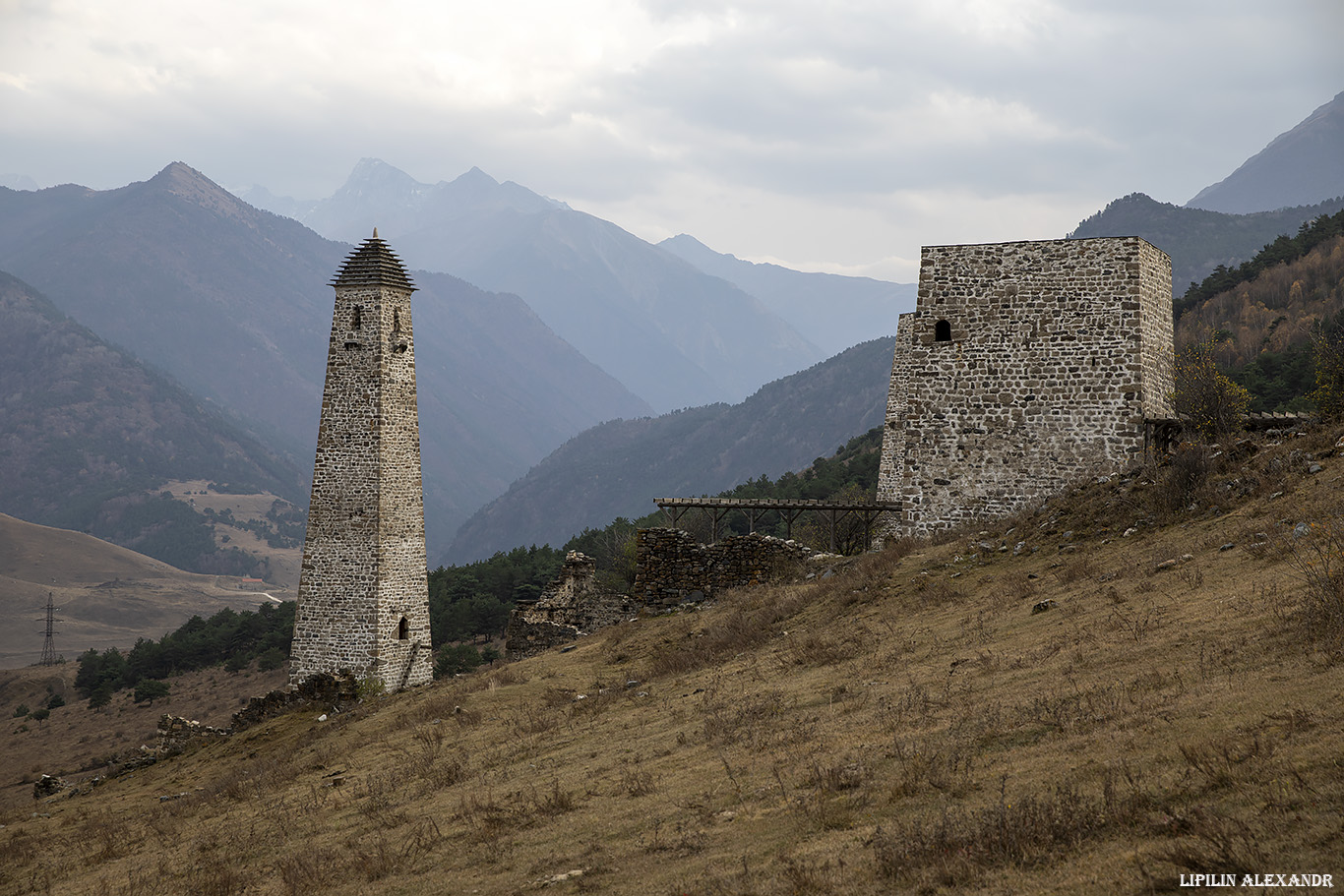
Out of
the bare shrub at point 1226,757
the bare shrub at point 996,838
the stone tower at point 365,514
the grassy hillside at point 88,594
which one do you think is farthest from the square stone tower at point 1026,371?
the grassy hillside at point 88,594

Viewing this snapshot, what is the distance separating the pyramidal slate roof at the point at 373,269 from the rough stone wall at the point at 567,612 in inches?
408

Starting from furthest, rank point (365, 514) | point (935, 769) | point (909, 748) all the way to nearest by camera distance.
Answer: point (365, 514) → point (909, 748) → point (935, 769)

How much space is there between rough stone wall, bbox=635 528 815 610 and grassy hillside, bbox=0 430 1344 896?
171 inches

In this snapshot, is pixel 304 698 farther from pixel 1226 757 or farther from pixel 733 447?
pixel 733 447

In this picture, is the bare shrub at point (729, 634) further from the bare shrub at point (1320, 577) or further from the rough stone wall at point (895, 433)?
the rough stone wall at point (895, 433)

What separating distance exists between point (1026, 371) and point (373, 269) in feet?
68.1

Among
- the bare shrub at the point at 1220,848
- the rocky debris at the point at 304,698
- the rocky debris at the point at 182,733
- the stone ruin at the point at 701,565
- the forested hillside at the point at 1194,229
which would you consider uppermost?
the forested hillside at the point at 1194,229

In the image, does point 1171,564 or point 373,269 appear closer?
point 1171,564

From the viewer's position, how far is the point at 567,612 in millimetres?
28953

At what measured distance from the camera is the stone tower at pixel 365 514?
3116 cm

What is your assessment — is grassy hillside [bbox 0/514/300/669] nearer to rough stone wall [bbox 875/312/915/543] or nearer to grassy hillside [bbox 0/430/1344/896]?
rough stone wall [bbox 875/312/915/543]

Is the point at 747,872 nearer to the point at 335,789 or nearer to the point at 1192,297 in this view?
the point at 335,789

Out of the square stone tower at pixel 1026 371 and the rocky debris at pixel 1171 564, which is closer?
the rocky debris at pixel 1171 564

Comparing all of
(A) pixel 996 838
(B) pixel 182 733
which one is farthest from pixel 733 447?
(A) pixel 996 838
